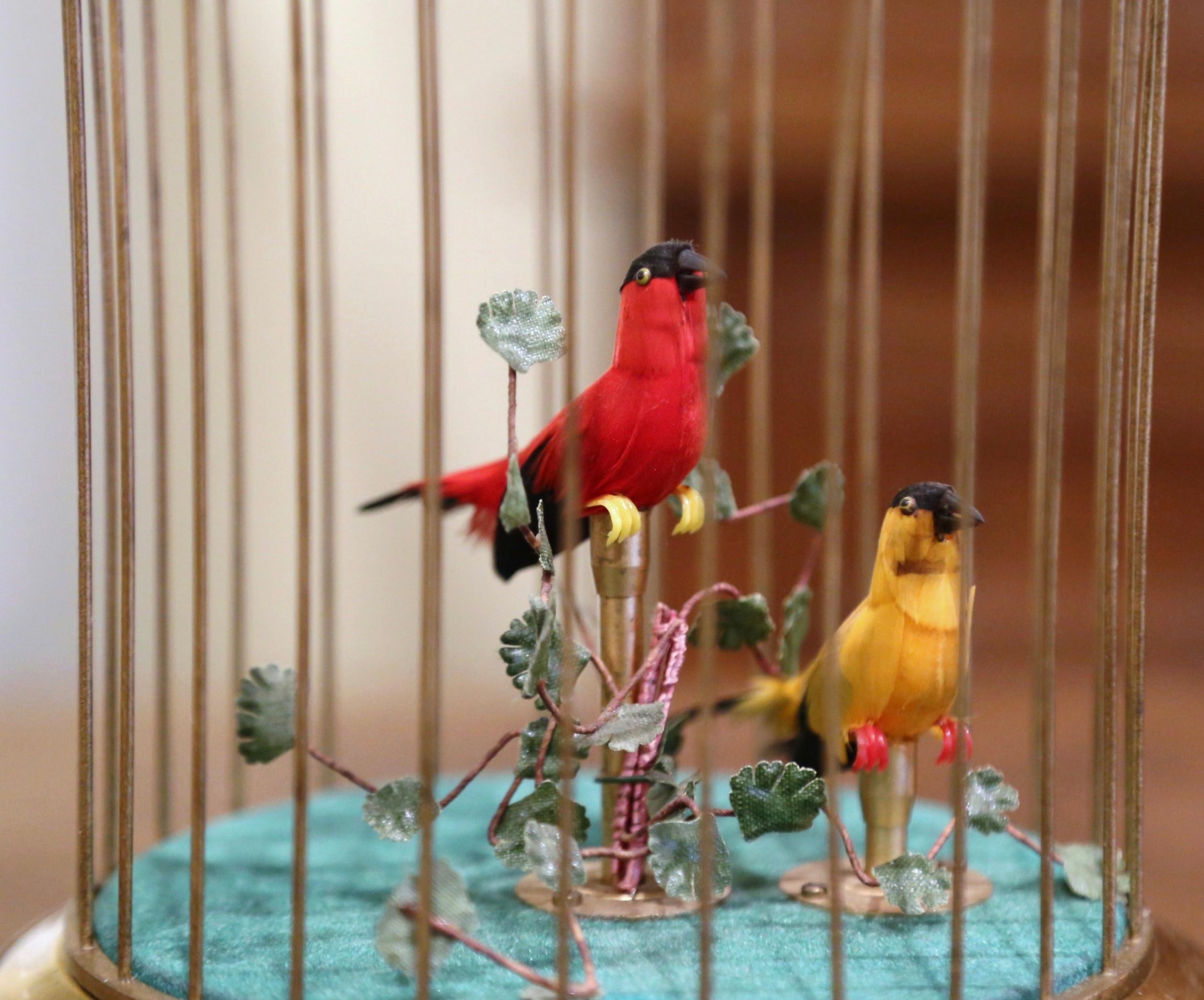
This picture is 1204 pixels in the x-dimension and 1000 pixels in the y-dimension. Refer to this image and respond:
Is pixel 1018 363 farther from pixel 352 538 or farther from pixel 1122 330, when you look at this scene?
pixel 1122 330

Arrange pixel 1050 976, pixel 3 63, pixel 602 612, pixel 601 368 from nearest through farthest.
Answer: pixel 1050 976 → pixel 602 612 → pixel 3 63 → pixel 601 368

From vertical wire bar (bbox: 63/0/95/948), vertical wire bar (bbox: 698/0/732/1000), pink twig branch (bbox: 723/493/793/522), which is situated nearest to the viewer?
vertical wire bar (bbox: 698/0/732/1000)

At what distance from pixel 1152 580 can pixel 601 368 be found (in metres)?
0.67

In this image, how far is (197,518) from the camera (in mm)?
468

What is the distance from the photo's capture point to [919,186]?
1335 millimetres

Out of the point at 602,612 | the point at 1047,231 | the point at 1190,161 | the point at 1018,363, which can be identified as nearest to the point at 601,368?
the point at 1018,363

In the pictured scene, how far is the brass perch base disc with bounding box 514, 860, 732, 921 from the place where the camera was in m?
0.55

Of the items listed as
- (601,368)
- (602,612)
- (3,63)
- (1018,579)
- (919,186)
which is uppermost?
(3,63)

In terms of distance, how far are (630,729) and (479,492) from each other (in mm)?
153

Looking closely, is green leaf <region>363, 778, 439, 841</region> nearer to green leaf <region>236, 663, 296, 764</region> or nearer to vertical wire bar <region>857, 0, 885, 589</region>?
green leaf <region>236, 663, 296, 764</region>

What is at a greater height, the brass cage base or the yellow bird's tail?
the yellow bird's tail

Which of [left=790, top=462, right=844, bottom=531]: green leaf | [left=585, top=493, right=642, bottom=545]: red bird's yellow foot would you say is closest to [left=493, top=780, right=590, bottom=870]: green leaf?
[left=585, top=493, right=642, bottom=545]: red bird's yellow foot

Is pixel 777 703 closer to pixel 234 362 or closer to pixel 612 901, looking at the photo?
pixel 612 901

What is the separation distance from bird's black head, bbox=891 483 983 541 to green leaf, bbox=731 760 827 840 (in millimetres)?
116
